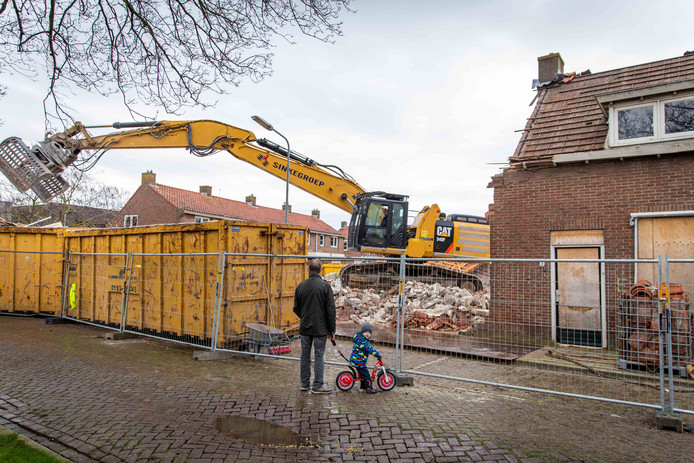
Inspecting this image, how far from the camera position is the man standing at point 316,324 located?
19.3 feet

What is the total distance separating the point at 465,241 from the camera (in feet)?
54.9

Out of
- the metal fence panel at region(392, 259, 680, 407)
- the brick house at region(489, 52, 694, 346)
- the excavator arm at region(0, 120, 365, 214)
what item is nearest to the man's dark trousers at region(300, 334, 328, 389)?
the metal fence panel at region(392, 259, 680, 407)

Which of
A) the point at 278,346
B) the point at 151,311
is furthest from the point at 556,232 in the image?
the point at 151,311

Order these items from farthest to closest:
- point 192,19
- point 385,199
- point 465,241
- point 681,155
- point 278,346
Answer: point 465,241 → point 385,199 → point 681,155 → point 278,346 → point 192,19

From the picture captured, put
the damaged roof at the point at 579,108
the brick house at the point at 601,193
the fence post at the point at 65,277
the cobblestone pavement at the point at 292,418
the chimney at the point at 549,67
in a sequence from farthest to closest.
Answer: the chimney at the point at 549,67 < the fence post at the point at 65,277 < the damaged roof at the point at 579,108 < the brick house at the point at 601,193 < the cobblestone pavement at the point at 292,418

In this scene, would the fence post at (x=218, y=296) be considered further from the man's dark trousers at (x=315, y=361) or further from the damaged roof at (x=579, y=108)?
the damaged roof at (x=579, y=108)

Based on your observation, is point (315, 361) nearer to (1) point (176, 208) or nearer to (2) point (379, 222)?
(2) point (379, 222)

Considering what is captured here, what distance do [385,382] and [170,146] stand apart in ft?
33.1

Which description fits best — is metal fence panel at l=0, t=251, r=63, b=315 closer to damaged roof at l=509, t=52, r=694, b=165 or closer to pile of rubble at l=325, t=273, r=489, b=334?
pile of rubble at l=325, t=273, r=489, b=334

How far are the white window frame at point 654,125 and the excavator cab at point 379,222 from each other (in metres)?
7.08

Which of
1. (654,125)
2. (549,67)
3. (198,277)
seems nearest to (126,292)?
(198,277)

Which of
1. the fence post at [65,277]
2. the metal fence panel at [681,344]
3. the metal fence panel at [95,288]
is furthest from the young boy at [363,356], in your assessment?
the fence post at [65,277]

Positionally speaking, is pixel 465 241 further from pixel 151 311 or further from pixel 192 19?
pixel 192 19

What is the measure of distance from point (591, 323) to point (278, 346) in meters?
5.62
